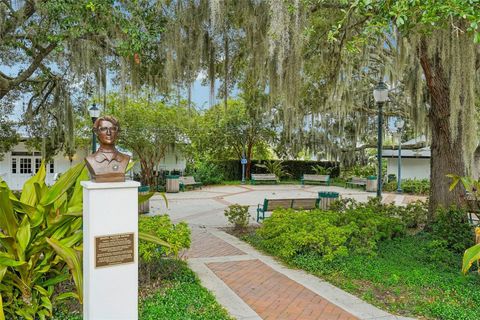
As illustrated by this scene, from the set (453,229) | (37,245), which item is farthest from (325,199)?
(37,245)

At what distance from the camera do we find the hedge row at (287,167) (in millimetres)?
23200

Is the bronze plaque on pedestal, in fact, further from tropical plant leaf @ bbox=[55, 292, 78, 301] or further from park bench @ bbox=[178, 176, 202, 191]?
park bench @ bbox=[178, 176, 202, 191]

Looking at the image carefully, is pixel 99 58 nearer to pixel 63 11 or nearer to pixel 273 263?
pixel 63 11

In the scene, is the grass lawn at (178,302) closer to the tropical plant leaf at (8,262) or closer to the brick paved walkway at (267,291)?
the brick paved walkway at (267,291)

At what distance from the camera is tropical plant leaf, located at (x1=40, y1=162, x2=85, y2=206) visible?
12.2 feet

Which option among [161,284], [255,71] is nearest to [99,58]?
[255,71]

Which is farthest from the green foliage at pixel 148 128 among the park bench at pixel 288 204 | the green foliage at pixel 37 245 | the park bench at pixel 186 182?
the green foliage at pixel 37 245

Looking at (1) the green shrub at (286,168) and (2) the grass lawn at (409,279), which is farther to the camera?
(1) the green shrub at (286,168)

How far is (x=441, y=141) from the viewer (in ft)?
23.7

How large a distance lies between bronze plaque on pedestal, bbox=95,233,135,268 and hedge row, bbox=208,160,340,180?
18971 millimetres

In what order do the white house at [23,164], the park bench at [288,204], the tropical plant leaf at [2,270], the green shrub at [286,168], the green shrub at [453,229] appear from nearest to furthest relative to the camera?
the tropical plant leaf at [2,270] → the green shrub at [453,229] → the park bench at [288,204] → the white house at [23,164] → the green shrub at [286,168]

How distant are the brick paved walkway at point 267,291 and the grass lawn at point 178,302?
0.16 m

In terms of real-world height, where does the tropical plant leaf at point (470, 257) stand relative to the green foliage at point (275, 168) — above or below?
below

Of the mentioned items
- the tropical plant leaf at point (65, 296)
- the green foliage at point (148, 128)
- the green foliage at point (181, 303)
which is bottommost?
the green foliage at point (181, 303)
